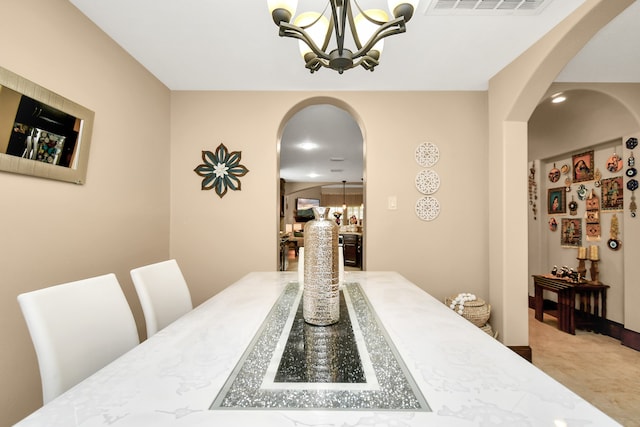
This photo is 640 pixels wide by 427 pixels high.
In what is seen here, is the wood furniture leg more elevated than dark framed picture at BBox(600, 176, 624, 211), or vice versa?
dark framed picture at BBox(600, 176, 624, 211)

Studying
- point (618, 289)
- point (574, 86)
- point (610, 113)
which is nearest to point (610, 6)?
point (574, 86)

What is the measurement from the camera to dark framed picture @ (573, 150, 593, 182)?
10.7ft

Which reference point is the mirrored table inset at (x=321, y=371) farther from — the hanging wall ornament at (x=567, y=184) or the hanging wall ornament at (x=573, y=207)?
the hanging wall ornament at (x=567, y=184)

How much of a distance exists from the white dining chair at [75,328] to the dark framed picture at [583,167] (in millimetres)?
4414

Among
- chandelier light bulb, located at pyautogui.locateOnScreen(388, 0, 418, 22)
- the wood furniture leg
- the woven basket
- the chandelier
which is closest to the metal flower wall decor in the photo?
the chandelier

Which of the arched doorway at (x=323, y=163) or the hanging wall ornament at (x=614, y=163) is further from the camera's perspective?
the arched doorway at (x=323, y=163)

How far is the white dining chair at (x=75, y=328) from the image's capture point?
87cm

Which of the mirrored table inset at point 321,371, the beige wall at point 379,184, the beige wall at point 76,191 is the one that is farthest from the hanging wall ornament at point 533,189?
the beige wall at point 76,191

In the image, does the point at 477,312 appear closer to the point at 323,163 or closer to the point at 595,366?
the point at 595,366

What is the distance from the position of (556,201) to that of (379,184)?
103 inches

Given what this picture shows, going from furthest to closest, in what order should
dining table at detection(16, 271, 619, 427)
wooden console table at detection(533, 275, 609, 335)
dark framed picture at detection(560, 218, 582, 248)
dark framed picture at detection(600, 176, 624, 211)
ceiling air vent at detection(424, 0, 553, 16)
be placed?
dark framed picture at detection(560, 218, 582, 248) → wooden console table at detection(533, 275, 609, 335) → dark framed picture at detection(600, 176, 624, 211) → ceiling air vent at detection(424, 0, 553, 16) → dining table at detection(16, 271, 619, 427)

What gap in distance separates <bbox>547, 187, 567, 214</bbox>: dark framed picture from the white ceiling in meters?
1.43

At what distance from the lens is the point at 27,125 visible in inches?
56.7

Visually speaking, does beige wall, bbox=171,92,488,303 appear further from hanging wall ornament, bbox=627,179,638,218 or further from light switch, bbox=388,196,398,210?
hanging wall ornament, bbox=627,179,638,218
